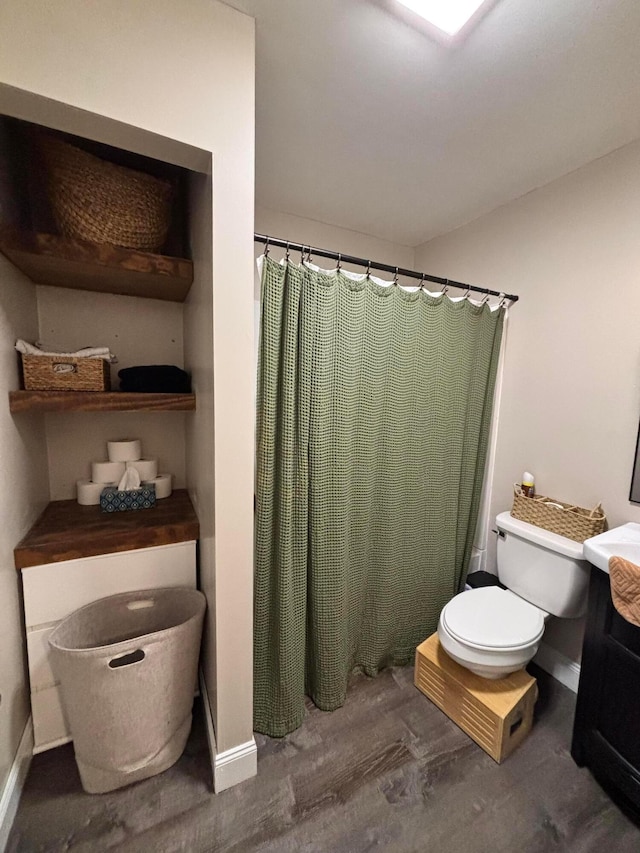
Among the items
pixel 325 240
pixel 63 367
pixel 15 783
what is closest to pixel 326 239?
pixel 325 240

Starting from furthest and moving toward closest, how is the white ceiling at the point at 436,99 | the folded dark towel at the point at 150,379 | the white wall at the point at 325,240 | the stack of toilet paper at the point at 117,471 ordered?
the white wall at the point at 325,240, the stack of toilet paper at the point at 117,471, the folded dark towel at the point at 150,379, the white ceiling at the point at 436,99

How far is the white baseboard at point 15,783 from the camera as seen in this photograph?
1028mm

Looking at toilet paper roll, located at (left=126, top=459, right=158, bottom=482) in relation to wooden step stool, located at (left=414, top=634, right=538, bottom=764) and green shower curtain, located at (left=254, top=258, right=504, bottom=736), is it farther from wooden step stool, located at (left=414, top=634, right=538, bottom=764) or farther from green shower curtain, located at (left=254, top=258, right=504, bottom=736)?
wooden step stool, located at (left=414, top=634, right=538, bottom=764)

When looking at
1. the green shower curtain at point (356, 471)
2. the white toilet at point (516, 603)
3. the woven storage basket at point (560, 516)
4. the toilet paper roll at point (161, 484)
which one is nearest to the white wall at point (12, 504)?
the toilet paper roll at point (161, 484)

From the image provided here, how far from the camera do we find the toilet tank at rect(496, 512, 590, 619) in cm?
147

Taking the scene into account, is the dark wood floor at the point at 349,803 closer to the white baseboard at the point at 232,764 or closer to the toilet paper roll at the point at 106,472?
the white baseboard at the point at 232,764

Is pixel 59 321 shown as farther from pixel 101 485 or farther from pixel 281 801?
pixel 281 801

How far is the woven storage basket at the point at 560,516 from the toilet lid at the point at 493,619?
1.19 feet

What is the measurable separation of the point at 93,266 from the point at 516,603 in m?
2.16

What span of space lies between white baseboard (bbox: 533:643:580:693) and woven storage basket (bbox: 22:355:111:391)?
94.2 inches

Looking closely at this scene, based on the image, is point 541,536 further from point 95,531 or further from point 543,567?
point 95,531

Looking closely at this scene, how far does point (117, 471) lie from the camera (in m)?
1.57

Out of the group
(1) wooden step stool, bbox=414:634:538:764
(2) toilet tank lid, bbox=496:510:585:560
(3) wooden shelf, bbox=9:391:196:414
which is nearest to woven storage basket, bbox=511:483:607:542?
(2) toilet tank lid, bbox=496:510:585:560

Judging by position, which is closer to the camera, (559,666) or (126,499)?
(126,499)
